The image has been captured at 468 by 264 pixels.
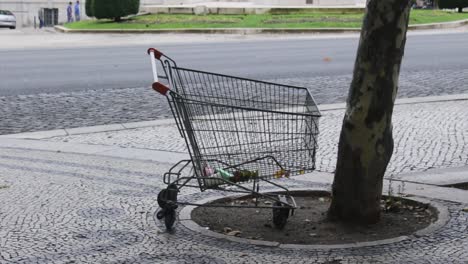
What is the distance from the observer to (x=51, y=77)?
16.1 meters

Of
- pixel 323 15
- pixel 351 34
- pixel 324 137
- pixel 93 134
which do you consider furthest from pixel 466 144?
pixel 323 15

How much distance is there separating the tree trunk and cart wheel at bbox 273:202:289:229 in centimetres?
39

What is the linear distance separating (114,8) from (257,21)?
22.6 feet

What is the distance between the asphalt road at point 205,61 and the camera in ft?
50.8

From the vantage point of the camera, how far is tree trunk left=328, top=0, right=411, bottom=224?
5613mm

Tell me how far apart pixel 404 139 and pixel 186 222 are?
420cm

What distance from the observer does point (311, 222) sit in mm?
6055

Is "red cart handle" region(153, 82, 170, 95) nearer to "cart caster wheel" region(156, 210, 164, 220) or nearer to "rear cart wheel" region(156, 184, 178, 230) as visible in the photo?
"rear cart wheel" region(156, 184, 178, 230)

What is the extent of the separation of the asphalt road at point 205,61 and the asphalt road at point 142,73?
18 millimetres

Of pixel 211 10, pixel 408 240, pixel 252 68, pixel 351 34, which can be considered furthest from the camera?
pixel 211 10

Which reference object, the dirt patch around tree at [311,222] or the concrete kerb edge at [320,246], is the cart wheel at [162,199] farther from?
the dirt patch around tree at [311,222]

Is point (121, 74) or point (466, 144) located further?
point (121, 74)

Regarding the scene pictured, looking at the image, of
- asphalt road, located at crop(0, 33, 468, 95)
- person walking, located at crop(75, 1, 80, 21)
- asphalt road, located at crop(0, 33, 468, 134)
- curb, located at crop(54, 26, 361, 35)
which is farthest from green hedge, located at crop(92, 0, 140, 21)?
asphalt road, located at crop(0, 33, 468, 95)

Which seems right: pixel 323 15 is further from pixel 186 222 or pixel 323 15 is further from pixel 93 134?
pixel 186 222
